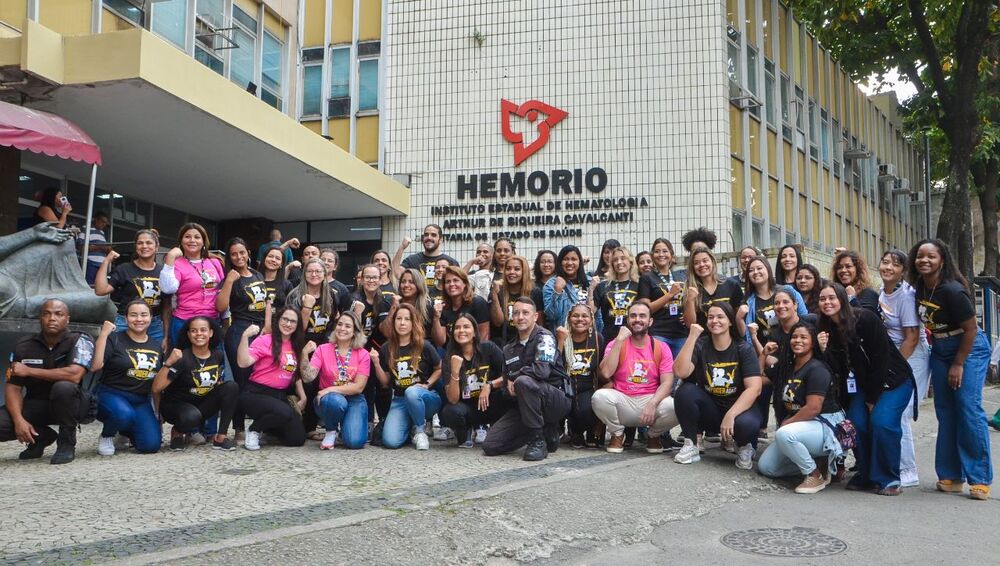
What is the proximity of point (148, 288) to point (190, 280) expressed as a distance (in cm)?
37

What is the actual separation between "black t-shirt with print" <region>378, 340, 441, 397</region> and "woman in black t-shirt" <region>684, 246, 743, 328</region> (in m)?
2.33

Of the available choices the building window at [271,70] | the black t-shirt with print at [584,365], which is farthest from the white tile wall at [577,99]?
the black t-shirt with print at [584,365]

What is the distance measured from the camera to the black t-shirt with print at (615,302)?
8.20 metres

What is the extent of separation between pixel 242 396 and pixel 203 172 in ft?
24.4

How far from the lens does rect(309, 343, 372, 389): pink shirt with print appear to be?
24.8 ft

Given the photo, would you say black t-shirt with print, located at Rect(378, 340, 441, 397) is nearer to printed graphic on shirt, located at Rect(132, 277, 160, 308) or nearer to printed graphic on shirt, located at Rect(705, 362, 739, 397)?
printed graphic on shirt, located at Rect(132, 277, 160, 308)

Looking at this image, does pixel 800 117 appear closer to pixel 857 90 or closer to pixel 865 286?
pixel 857 90

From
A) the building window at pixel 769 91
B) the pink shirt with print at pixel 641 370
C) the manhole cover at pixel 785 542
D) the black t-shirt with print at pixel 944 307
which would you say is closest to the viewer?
the manhole cover at pixel 785 542

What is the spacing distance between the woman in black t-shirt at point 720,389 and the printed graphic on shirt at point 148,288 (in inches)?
185

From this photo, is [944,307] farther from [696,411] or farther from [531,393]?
[531,393]

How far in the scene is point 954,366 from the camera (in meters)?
6.03

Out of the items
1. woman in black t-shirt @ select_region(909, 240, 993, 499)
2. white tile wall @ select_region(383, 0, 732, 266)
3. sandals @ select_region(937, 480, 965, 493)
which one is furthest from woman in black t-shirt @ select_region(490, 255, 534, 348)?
white tile wall @ select_region(383, 0, 732, 266)

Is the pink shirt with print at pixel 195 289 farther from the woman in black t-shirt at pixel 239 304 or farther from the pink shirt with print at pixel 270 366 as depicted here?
the pink shirt with print at pixel 270 366

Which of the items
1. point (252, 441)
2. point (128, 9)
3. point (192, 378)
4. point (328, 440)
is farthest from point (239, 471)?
point (128, 9)
